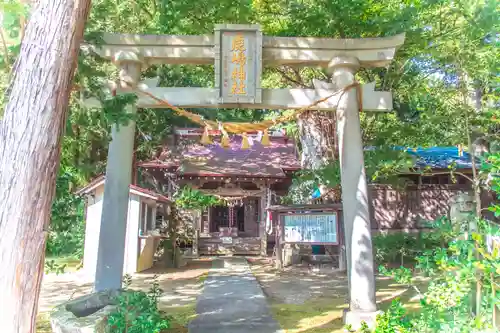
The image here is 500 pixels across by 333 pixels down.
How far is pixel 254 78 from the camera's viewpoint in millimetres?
5543

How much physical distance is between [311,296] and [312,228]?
9.45 feet

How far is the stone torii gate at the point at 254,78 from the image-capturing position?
5371mm

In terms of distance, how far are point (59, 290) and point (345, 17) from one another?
853 cm

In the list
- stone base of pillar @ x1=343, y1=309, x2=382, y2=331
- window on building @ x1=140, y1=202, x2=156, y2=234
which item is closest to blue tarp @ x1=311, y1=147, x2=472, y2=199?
window on building @ x1=140, y1=202, x2=156, y2=234

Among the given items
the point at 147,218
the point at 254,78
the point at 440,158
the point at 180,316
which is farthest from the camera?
the point at 440,158

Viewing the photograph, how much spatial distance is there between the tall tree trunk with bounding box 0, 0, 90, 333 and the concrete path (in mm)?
2746

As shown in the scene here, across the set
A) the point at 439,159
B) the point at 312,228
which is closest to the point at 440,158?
the point at 439,159

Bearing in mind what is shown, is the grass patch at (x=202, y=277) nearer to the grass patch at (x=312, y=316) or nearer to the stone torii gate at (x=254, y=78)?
the grass patch at (x=312, y=316)

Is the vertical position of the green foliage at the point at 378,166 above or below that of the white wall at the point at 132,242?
above

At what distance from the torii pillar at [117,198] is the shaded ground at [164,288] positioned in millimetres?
1041

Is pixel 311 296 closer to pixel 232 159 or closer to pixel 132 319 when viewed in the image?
pixel 132 319

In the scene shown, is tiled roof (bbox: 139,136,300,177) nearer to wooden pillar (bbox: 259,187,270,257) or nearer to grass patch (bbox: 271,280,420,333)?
wooden pillar (bbox: 259,187,270,257)

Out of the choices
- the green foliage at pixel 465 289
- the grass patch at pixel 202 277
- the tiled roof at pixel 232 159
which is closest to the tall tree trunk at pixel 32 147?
the green foliage at pixel 465 289

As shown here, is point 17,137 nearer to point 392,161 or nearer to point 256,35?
point 256,35
